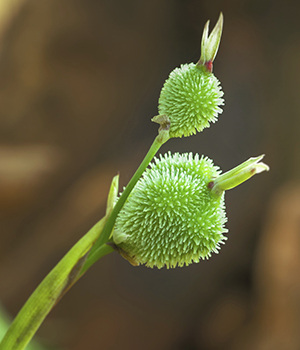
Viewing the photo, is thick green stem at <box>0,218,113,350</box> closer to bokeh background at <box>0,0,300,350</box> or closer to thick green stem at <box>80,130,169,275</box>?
thick green stem at <box>80,130,169,275</box>

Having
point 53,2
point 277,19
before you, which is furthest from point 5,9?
point 277,19

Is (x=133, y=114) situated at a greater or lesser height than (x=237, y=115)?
greater

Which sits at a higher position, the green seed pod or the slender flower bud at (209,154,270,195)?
the green seed pod

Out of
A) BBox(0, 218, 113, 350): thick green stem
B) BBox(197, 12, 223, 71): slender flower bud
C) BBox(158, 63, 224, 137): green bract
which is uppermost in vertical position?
BBox(197, 12, 223, 71): slender flower bud

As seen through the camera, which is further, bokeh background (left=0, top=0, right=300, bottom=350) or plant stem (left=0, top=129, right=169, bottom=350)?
bokeh background (left=0, top=0, right=300, bottom=350)

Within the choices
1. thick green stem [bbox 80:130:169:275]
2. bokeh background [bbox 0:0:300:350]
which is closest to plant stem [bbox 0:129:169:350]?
thick green stem [bbox 80:130:169:275]

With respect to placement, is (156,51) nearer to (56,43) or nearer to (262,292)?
(56,43)

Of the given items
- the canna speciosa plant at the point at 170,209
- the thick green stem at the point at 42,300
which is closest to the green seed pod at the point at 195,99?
the canna speciosa plant at the point at 170,209
